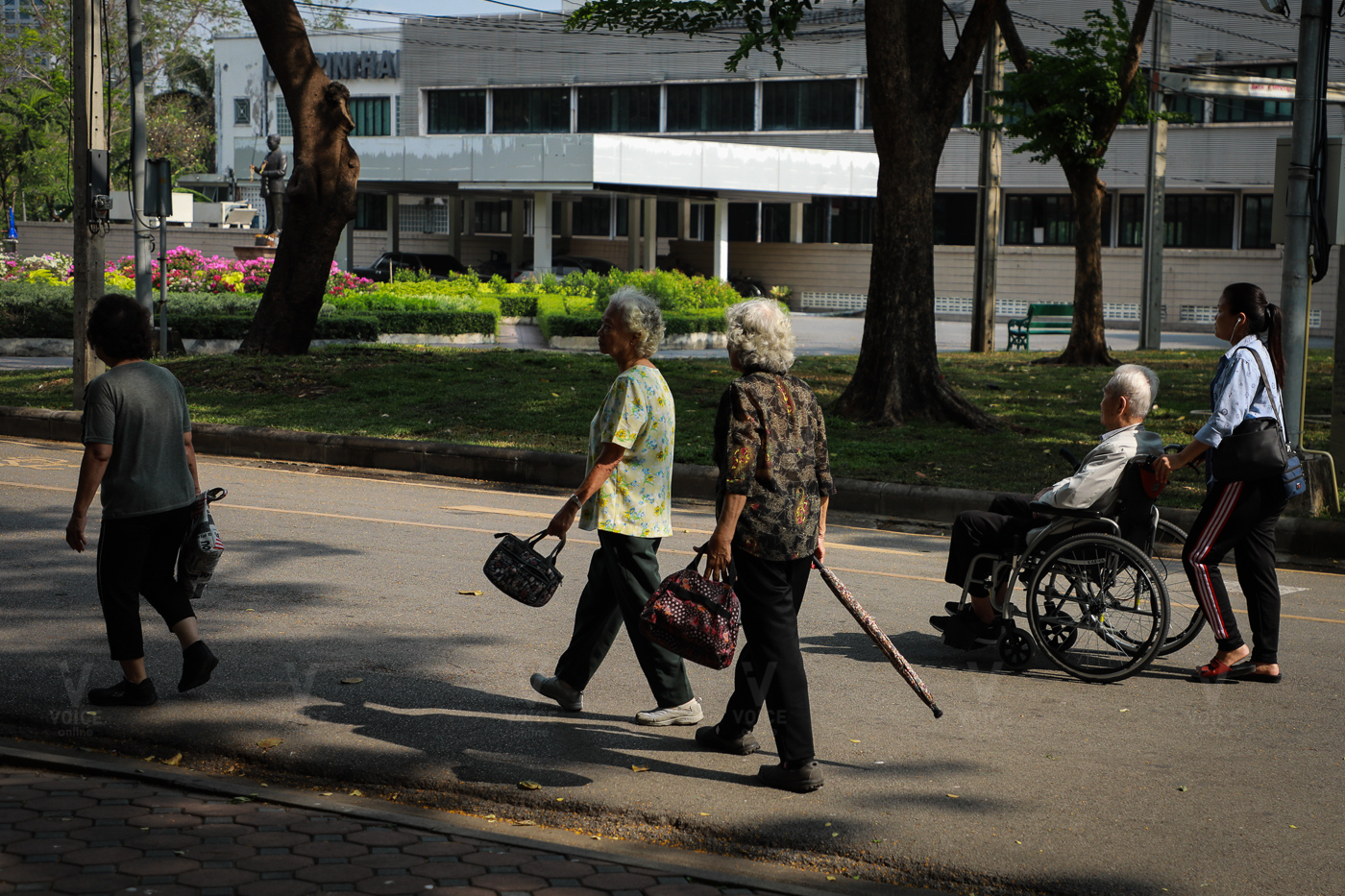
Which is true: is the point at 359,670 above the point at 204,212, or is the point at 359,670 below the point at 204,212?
below

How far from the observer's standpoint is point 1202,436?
655 centimetres

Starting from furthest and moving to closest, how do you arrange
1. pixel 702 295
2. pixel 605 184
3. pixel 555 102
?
1. pixel 555 102
2. pixel 605 184
3. pixel 702 295

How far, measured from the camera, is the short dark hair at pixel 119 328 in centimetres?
553

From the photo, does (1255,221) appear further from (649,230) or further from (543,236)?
(543,236)

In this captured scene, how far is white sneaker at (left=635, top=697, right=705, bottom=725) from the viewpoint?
18.6ft

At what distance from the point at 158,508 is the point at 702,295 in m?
28.0

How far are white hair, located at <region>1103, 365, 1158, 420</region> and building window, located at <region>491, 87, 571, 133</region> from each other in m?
54.5

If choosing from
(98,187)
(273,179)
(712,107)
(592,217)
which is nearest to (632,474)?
(98,187)

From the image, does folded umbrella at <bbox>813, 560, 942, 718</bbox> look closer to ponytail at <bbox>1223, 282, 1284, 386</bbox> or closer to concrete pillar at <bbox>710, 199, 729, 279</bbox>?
ponytail at <bbox>1223, 282, 1284, 386</bbox>

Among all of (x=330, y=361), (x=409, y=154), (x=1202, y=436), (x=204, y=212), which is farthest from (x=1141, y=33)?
(x=204, y=212)

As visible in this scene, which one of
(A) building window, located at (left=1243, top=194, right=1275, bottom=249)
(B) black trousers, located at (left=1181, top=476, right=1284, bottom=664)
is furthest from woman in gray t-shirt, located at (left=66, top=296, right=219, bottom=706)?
(A) building window, located at (left=1243, top=194, right=1275, bottom=249)

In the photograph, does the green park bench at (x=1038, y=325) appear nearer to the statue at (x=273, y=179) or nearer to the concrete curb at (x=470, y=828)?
the statue at (x=273, y=179)

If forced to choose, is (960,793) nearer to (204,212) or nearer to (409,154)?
(409,154)

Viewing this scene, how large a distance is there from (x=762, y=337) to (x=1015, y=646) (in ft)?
8.60
